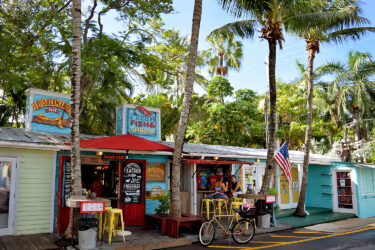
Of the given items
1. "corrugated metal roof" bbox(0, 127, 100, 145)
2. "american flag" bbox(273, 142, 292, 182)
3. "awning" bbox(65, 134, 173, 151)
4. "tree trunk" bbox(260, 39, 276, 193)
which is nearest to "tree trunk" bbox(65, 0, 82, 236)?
"awning" bbox(65, 134, 173, 151)

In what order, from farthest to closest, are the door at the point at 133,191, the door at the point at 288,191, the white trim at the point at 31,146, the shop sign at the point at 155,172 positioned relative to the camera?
the door at the point at 288,191 → the shop sign at the point at 155,172 → the door at the point at 133,191 → the white trim at the point at 31,146

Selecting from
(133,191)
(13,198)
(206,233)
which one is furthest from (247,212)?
(13,198)

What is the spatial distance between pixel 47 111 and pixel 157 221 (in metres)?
5.08

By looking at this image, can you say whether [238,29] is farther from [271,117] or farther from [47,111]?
[47,111]

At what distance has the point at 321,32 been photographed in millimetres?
13023

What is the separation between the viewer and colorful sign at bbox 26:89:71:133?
1009cm

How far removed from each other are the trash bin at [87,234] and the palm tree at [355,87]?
68.3ft

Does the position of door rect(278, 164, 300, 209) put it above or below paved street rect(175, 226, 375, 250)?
above

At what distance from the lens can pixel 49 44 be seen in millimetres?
12945

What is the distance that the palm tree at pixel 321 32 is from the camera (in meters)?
12.5

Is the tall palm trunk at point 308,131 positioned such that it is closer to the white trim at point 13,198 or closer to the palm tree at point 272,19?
the palm tree at point 272,19

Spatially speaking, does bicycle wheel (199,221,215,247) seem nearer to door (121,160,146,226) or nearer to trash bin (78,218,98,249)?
trash bin (78,218,98,249)

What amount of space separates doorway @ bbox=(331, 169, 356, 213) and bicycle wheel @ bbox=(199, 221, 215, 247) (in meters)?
9.06

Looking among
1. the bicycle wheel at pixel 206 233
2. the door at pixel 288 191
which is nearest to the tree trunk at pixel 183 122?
the bicycle wheel at pixel 206 233
